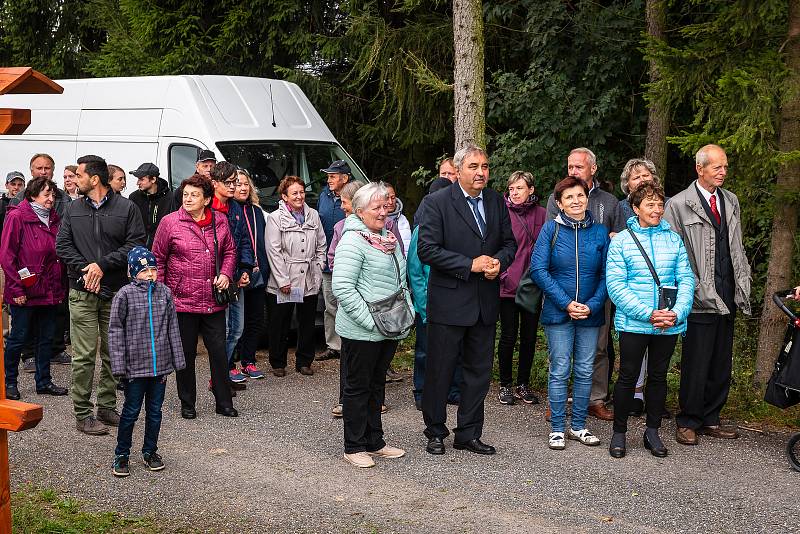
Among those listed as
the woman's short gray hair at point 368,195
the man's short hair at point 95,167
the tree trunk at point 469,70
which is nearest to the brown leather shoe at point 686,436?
the woman's short gray hair at point 368,195

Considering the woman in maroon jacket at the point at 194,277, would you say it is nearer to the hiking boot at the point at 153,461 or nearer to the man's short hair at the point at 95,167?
the man's short hair at the point at 95,167

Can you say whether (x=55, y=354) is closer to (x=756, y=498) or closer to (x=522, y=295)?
(x=522, y=295)

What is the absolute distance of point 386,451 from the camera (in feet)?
23.6

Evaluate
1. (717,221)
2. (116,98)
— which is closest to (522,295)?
(717,221)

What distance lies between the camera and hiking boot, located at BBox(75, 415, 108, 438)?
7.71m

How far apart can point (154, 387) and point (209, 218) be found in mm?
1831

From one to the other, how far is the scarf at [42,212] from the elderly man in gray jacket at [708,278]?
5.64 meters

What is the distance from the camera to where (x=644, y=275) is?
23.3 feet

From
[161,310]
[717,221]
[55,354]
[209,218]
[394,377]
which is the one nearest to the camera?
[161,310]

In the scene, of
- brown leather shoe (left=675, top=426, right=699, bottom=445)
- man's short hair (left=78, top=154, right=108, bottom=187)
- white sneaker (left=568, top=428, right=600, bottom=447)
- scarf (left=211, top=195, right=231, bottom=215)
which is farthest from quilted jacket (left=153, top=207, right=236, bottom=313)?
brown leather shoe (left=675, top=426, right=699, bottom=445)

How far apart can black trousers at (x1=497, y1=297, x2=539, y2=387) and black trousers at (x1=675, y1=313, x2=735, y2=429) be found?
57.7 inches

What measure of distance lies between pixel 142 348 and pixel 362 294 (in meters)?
1.57

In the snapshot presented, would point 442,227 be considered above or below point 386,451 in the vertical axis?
above

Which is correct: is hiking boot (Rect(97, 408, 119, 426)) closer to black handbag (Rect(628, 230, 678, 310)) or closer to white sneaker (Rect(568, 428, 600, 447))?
white sneaker (Rect(568, 428, 600, 447))
